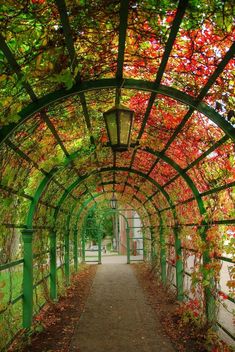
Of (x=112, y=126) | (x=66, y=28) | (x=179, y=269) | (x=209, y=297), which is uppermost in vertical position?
(x=66, y=28)

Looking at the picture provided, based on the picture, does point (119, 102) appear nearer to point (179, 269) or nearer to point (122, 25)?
point (122, 25)

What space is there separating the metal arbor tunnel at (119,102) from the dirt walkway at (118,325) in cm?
86

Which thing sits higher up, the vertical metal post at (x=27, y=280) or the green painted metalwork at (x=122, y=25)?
the green painted metalwork at (x=122, y=25)

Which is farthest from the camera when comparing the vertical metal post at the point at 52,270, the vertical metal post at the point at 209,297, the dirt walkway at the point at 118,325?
the vertical metal post at the point at 52,270

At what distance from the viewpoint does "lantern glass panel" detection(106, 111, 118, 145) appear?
3.67 metres

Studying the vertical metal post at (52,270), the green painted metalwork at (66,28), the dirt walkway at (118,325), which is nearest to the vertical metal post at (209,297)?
the dirt walkway at (118,325)

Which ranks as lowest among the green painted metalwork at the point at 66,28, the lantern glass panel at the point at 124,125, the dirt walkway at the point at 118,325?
the dirt walkway at the point at 118,325

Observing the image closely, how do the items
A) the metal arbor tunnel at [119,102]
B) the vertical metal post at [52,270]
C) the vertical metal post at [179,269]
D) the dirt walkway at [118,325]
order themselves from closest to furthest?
the metal arbor tunnel at [119,102] → the dirt walkway at [118,325] → the vertical metal post at [179,269] → the vertical metal post at [52,270]

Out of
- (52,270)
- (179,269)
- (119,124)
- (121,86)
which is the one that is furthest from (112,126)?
(52,270)

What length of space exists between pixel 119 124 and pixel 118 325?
3.79 m

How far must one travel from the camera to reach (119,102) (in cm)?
366

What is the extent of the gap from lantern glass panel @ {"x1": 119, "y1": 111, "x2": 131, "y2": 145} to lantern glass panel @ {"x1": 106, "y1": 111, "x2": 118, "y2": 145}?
7cm

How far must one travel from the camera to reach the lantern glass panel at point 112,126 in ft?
12.0

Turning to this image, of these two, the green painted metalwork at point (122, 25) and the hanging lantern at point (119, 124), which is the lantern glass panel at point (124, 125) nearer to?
the hanging lantern at point (119, 124)
